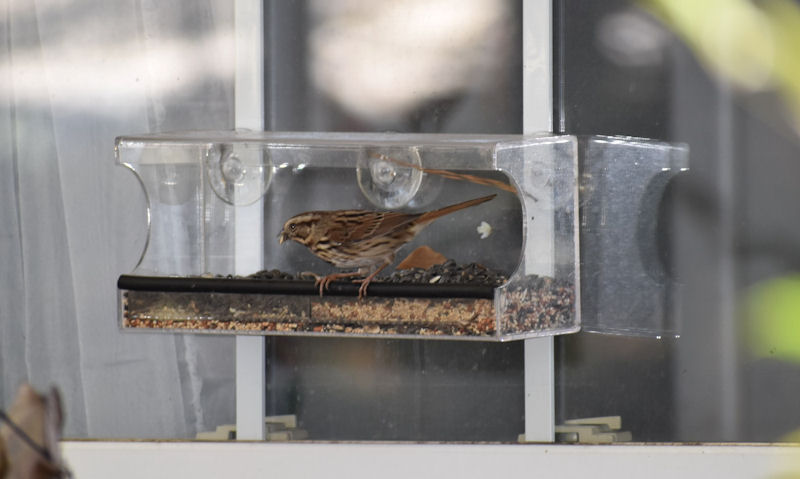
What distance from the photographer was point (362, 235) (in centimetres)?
240

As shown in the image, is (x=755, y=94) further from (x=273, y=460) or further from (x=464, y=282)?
(x=273, y=460)

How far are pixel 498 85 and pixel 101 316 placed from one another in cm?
153

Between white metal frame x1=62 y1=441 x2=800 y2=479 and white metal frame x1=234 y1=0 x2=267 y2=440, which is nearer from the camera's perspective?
white metal frame x1=62 y1=441 x2=800 y2=479

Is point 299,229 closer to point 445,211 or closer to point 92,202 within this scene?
point 445,211

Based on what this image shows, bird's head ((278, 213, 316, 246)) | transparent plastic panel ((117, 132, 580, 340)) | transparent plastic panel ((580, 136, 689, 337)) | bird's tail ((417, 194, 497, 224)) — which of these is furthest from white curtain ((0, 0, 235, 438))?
transparent plastic panel ((580, 136, 689, 337))

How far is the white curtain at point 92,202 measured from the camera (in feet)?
9.84

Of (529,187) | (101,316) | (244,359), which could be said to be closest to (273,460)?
(244,359)

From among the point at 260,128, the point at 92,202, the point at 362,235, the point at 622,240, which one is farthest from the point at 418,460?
the point at 92,202

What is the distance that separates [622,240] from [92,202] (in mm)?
1730

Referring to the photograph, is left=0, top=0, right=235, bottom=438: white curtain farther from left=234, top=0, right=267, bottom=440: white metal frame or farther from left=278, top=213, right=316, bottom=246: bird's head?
left=278, top=213, right=316, bottom=246: bird's head

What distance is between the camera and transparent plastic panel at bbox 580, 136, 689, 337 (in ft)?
8.26

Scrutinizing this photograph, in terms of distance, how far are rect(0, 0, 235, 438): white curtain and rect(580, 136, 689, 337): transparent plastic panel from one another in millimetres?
1227

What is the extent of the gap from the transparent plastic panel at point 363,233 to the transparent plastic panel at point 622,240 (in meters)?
0.15

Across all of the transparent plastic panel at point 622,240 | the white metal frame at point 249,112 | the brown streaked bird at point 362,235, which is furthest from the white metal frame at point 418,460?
the brown streaked bird at point 362,235
